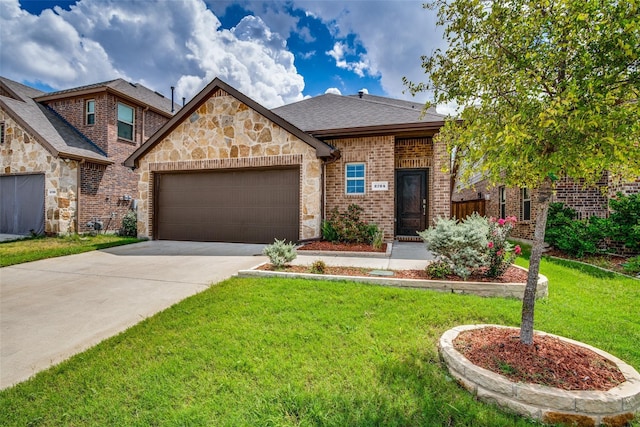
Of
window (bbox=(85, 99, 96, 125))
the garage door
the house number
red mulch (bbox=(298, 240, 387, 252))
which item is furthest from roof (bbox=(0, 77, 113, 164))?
the house number

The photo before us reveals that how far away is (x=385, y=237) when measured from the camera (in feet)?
30.4

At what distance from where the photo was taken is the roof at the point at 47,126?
37.8ft

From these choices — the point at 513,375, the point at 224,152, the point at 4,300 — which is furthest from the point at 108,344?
the point at 224,152

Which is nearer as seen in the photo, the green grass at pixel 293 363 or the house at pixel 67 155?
the green grass at pixel 293 363

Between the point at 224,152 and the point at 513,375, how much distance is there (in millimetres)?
9281

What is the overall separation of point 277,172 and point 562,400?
8.33m

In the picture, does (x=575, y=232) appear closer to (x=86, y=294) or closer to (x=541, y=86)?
(x=541, y=86)

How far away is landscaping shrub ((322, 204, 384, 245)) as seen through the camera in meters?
8.74

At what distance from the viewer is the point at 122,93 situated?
13.6 m

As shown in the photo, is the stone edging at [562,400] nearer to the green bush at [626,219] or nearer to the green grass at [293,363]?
the green grass at [293,363]

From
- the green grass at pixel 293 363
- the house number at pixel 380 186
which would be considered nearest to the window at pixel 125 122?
the house number at pixel 380 186

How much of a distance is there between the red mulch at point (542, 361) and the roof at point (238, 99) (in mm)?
6452

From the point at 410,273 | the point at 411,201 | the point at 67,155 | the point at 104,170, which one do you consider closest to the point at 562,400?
the point at 410,273

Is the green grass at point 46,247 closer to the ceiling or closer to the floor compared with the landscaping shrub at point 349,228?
closer to the floor
